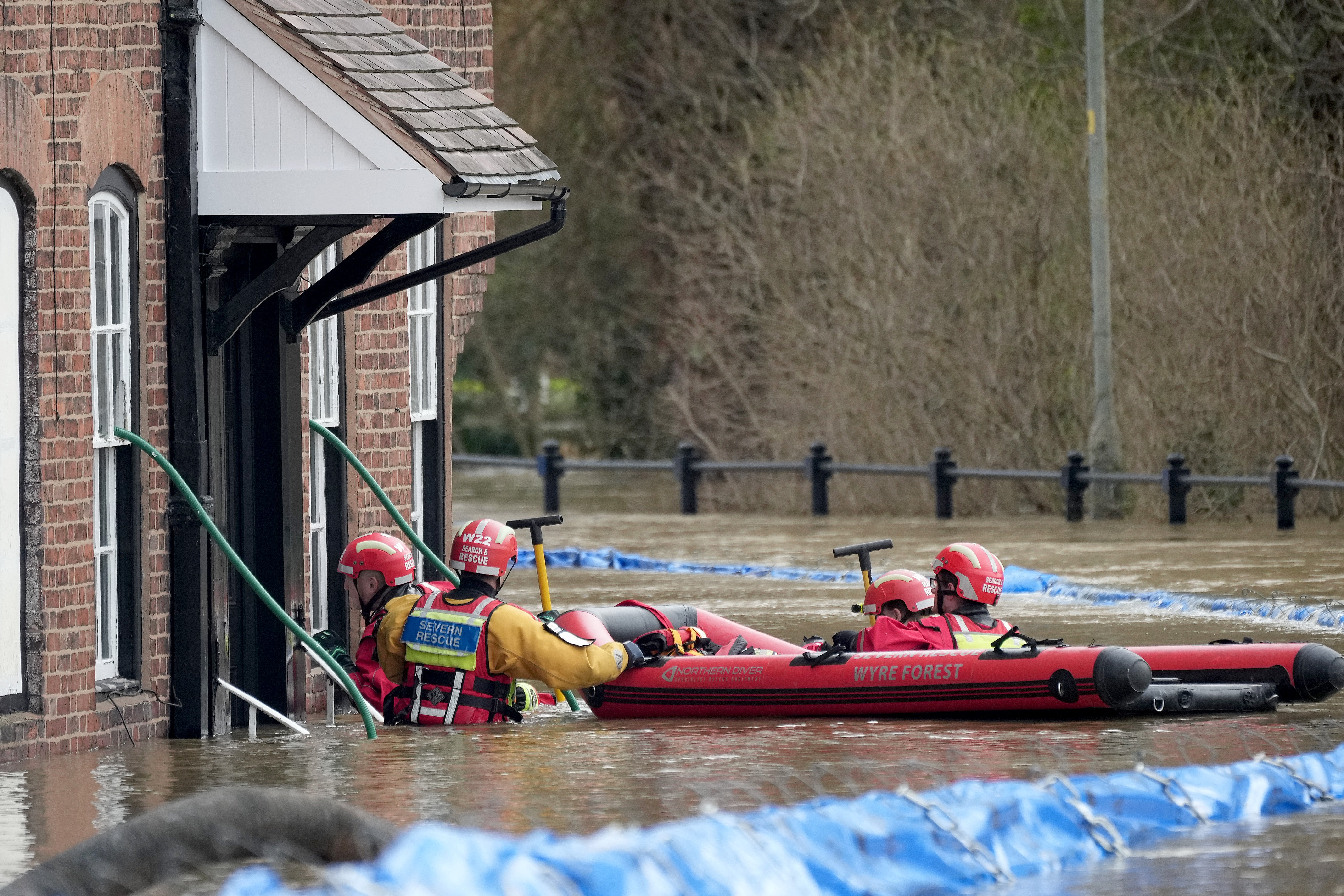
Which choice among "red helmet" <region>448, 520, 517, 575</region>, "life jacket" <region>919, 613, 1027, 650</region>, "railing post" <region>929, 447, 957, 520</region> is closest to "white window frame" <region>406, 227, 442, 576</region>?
"red helmet" <region>448, 520, 517, 575</region>

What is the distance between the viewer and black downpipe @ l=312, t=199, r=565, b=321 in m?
12.0

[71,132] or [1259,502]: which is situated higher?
[71,132]

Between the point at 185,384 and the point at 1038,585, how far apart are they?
9.30 m

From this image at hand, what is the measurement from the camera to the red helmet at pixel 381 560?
39.8 ft

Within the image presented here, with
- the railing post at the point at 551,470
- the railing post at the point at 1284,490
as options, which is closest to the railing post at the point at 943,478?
the railing post at the point at 1284,490

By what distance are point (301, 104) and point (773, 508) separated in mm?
18853

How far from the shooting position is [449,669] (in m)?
11.5

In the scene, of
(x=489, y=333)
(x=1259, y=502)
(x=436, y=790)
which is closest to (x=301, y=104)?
(x=436, y=790)

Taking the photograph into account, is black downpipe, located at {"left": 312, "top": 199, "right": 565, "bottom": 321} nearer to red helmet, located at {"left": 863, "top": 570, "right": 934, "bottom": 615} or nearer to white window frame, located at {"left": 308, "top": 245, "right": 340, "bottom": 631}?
white window frame, located at {"left": 308, "top": 245, "right": 340, "bottom": 631}

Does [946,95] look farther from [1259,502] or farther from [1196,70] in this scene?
[1259,502]

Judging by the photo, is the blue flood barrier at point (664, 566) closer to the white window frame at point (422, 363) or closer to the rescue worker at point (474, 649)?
the white window frame at point (422, 363)

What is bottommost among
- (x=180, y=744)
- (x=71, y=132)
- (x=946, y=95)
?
(x=180, y=744)

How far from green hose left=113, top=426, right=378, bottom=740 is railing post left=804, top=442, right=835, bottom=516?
52.9ft

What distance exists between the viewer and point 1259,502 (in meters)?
A: 25.5
